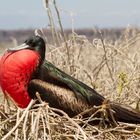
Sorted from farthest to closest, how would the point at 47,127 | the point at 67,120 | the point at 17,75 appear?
the point at 17,75, the point at 67,120, the point at 47,127

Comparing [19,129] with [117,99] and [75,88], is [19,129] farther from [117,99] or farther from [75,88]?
[117,99]

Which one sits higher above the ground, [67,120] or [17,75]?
[17,75]

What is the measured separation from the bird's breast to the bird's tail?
45 cm

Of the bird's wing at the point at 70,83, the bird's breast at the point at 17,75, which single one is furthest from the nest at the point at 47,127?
the bird's wing at the point at 70,83

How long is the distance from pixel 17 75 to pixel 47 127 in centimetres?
59

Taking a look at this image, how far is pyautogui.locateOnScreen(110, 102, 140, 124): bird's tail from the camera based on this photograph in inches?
116

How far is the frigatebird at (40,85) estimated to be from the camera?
2834mm

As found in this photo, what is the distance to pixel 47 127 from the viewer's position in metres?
2.30

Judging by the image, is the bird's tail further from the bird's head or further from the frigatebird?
the bird's head

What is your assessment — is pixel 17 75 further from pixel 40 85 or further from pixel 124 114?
pixel 124 114

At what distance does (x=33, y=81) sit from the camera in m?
2.87

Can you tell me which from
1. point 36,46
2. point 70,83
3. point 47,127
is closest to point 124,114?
point 70,83

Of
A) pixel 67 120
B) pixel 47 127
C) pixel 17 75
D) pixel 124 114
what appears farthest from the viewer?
pixel 124 114

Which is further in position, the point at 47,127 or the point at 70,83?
the point at 70,83
